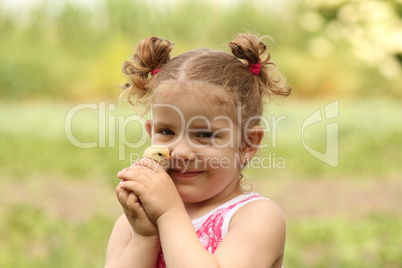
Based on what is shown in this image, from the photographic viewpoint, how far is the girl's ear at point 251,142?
2.08 meters

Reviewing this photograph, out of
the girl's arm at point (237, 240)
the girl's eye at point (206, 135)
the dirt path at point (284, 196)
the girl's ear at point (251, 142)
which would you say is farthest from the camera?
the dirt path at point (284, 196)

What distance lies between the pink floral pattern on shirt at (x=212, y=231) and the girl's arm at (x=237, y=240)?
5 centimetres

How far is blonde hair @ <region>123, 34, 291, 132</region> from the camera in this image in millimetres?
1970

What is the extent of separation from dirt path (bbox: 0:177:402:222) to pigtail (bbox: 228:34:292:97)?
10.9ft

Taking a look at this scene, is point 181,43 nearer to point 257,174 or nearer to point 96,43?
point 96,43

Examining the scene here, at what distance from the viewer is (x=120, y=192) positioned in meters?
1.80

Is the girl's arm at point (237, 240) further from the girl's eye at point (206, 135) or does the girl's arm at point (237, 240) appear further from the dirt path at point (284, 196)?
the dirt path at point (284, 196)

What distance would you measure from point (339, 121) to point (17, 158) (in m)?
4.25

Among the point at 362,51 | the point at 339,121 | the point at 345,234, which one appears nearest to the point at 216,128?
the point at 345,234

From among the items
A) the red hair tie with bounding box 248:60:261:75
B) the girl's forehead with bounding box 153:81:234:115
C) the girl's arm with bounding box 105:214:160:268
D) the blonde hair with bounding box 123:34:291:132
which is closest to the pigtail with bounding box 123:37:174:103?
the blonde hair with bounding box 123:34:291:132

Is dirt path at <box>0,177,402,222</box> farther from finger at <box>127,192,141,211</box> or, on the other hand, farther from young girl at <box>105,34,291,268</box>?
finger at <box>127,192,141,211</box>

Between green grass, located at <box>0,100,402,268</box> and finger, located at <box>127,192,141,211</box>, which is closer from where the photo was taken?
finger, located at <box>127,192,141,211</box>

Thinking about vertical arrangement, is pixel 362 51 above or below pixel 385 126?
above

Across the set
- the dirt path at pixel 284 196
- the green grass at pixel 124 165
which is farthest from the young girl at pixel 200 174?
the dirt path at pixel 284 196
